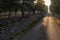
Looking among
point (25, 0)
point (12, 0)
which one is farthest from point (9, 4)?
point (25, 0)

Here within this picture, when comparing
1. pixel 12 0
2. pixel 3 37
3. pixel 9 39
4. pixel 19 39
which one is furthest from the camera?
pixel 12 0

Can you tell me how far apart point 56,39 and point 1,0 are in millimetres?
22011

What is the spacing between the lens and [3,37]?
13023mm

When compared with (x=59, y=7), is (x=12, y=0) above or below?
above

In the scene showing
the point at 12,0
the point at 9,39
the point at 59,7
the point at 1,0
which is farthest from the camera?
the point at 59,7

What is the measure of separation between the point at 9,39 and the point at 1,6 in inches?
890

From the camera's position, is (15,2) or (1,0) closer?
(1,0)

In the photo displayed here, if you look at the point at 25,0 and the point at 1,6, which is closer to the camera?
the point at 1,6

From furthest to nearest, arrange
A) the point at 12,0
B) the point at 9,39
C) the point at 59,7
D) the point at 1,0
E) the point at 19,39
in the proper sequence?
the point at 59,7 → the point at 12,0 → the point at 1,0 → the point at 19,39 → the point at 9,39

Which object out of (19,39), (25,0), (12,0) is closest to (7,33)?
(19,39)

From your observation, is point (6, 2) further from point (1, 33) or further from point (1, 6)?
point (1, 33)

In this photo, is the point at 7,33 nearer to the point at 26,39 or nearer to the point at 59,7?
the point at 26,39

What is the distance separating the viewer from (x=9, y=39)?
13.9 m

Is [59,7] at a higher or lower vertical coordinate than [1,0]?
lower
